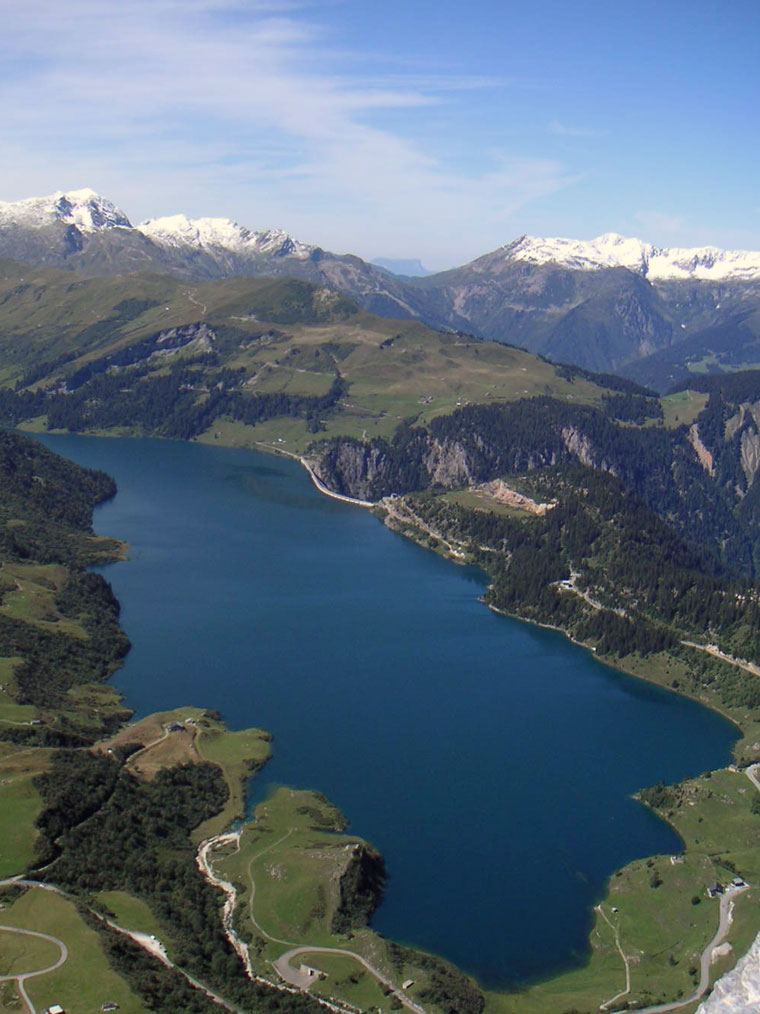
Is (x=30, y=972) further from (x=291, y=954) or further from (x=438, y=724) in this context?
(x=438, y=724)

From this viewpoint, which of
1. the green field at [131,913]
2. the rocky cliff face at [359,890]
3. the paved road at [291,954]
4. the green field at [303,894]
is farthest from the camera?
the rocky cliff face at [359,890]

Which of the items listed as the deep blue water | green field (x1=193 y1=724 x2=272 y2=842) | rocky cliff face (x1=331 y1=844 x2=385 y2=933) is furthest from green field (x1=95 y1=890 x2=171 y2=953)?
the deep blue water

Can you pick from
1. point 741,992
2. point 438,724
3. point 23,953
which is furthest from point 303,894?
point 741,992

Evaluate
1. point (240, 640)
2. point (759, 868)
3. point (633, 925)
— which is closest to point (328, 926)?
point (633, 925)

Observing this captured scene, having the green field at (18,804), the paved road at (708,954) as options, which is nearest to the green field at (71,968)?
the green field at (18,804)

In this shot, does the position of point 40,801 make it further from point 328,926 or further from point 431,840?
point 431,840

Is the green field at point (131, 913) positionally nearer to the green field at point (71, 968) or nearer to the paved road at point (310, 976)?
the green field at point (71, 968)

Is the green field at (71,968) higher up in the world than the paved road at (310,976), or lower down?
higher up
